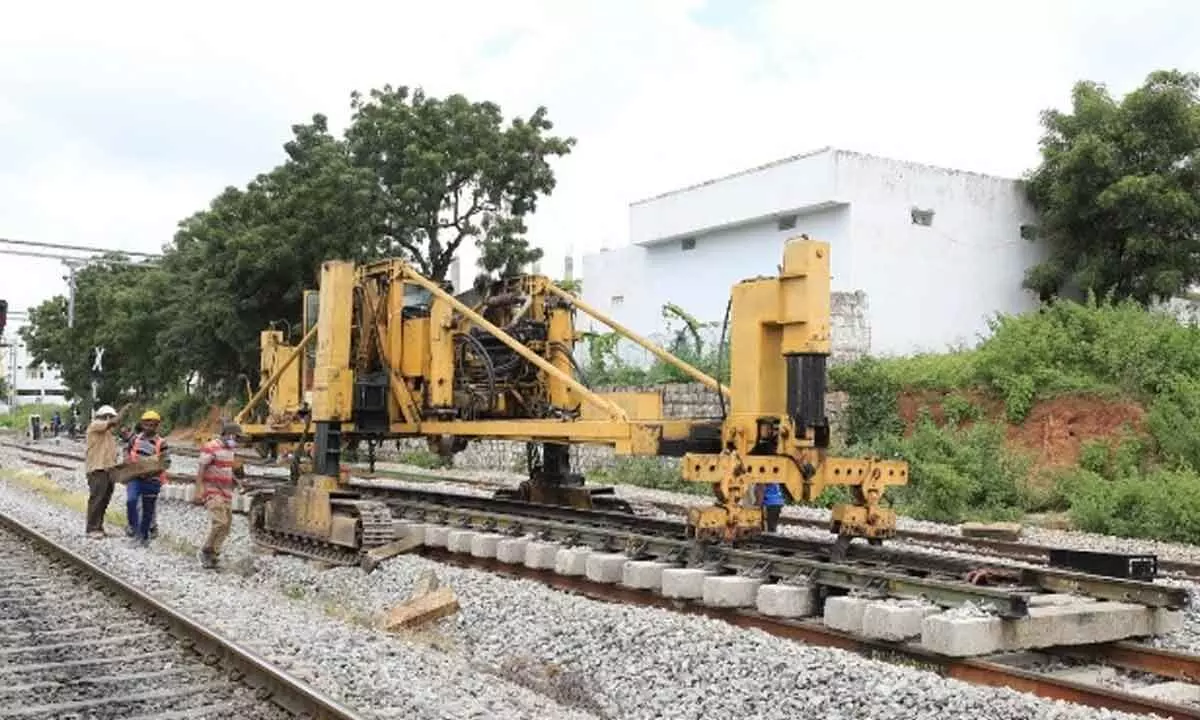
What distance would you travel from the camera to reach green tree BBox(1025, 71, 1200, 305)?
26844 millimetres

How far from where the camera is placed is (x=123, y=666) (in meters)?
7.12

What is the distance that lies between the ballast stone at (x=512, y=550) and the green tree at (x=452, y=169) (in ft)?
71.7

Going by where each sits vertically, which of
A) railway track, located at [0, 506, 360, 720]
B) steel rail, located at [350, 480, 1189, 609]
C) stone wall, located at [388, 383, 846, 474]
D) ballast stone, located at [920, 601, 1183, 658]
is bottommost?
railway track, located at [0, 506, 360, 720]

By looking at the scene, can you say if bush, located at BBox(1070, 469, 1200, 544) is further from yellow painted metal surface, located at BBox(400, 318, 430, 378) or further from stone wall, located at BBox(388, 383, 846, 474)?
yellow painted metal surface, located at BBox(400, 318, 430, 378)

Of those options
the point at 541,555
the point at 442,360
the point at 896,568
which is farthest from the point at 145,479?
the point at 896,568

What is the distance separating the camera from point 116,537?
1410 cm

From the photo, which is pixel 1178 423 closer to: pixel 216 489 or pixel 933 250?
pixel 933 250

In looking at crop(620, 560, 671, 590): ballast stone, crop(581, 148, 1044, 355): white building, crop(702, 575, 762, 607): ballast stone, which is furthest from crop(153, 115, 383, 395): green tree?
crop(702, 575, 762, 607): ballast stone

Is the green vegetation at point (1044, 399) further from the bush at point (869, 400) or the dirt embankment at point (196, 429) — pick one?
the dirt embankment at point (196, 429)

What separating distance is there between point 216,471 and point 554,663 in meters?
6.22

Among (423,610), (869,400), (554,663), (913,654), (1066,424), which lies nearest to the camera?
(913,654)

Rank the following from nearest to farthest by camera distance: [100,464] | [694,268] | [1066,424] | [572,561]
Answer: [572,561]
[100,464]
[1066,424]
[694,268]

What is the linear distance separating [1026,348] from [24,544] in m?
17.5

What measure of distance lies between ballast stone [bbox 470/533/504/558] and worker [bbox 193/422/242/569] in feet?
9.20
